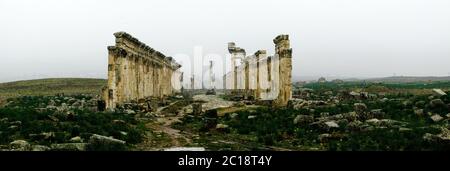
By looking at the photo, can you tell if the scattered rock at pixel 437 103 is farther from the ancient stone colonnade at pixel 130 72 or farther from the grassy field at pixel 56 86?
the grassy field at pixel 56 86

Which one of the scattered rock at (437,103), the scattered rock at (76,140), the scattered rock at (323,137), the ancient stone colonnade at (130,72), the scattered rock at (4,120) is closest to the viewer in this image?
the scattered rock at (76,140)

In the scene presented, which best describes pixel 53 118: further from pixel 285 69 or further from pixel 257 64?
pixel 257 64

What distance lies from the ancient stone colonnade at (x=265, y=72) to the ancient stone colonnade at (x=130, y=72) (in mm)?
8303

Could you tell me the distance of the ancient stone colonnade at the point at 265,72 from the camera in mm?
28736

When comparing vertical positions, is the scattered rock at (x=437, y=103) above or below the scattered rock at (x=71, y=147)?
above

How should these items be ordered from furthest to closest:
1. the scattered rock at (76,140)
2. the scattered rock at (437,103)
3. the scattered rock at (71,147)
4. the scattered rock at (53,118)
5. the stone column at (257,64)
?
the stone column at (257,64) → the scattered rock at (437,103) → the scattered rock at (53,118) → the scattered rock at (76,140) → the scattered rock at (71,147)

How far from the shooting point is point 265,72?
39.6 metres

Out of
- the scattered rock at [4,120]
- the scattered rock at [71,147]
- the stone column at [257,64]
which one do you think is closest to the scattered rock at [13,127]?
the scattered rock at [4,120]

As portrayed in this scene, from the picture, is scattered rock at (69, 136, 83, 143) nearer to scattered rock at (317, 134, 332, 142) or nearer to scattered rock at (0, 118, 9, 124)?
scattered rock at (0, 118, 9, 124)

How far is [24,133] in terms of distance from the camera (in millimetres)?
14938

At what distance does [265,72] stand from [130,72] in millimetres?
11530

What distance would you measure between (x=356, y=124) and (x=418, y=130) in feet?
8.59

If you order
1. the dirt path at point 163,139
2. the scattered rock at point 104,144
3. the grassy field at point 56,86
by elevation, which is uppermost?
the grassy field at point 56,86
